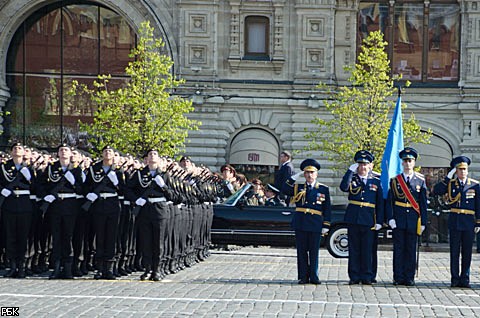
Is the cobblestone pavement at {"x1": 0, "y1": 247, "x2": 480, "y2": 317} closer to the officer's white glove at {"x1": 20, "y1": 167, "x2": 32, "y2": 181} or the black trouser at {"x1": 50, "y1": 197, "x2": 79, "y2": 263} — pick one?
the black trouser at {"x1": 50, "y1": 197, "x2": 79, "y2": 263}

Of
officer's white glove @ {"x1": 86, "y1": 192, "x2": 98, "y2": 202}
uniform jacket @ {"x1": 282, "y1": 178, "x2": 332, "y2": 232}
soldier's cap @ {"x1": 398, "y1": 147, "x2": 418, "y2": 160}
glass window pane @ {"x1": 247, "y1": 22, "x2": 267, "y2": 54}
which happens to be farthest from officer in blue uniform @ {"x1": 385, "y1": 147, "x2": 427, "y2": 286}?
glass window pane @ {"x1": 247, "y1": 22, "x2": 267, "y2": 54}

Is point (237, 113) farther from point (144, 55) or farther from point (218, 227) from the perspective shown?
point (218, 227)

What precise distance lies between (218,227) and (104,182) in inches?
317

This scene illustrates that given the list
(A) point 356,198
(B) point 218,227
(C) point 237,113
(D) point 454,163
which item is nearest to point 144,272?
(A) point 356,198

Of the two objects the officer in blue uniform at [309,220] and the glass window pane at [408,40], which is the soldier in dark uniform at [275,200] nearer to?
the officer in blue uniform at [309,220]

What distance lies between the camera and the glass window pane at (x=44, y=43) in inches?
1751

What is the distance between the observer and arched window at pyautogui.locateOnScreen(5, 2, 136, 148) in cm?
4431

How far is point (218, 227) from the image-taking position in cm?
2644

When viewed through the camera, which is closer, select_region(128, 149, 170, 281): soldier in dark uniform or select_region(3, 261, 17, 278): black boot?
select_region(128, 149, 170, 281): soldier in dark uniform

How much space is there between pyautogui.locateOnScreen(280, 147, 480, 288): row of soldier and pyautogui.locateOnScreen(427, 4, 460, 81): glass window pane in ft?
84.6

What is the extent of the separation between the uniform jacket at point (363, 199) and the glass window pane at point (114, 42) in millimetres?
26363

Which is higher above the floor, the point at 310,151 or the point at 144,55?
the point at 144,55

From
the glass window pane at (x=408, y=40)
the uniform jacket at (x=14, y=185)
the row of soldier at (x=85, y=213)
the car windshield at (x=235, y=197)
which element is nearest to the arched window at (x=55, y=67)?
the glass window pane at (x=408, y=40)

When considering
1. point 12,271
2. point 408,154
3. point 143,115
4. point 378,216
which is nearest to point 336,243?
point 378,216
